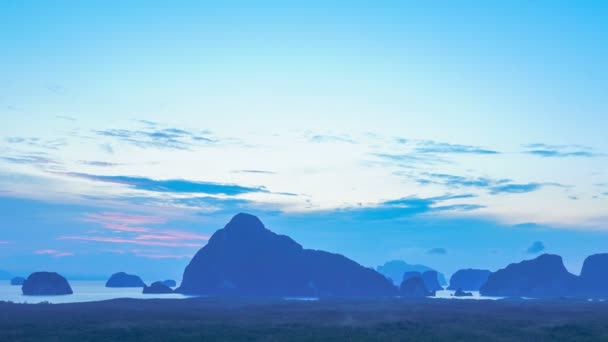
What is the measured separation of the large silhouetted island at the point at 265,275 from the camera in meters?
186

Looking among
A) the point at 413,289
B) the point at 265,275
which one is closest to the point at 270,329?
the point at 265,275

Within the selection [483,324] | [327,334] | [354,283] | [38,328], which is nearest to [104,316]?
[38,328]

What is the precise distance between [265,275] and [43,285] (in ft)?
226

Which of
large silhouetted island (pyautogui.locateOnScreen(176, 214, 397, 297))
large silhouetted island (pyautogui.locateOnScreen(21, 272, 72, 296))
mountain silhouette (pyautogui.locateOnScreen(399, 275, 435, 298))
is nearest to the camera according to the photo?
large silhouetted island (pyautogui.locateOnScreen(21, 272, 72, 296))

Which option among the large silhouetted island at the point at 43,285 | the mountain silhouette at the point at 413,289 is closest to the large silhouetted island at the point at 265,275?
the mountain silhouette at the point at 413,289

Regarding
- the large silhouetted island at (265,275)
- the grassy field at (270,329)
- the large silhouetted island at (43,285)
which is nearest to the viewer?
the grassy field at (270,329)

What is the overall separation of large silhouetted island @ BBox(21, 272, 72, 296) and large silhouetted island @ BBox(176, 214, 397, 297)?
43036mm

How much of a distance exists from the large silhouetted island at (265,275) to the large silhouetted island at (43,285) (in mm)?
43036

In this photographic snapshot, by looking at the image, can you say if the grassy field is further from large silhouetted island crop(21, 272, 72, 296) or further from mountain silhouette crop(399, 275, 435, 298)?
mountain silhouette crop(399, 275, 435, 298)

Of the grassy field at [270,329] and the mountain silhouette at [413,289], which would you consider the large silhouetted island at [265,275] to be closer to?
the mountain silhouette at [413,289]

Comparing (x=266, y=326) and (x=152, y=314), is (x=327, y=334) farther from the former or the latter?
(x=152, y=314)

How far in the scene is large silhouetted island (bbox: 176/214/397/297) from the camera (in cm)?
18638

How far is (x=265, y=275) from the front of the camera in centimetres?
19012

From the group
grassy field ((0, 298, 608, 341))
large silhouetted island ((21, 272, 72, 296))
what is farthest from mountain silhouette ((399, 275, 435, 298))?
grassy field ((0, 298, 608, 341))
